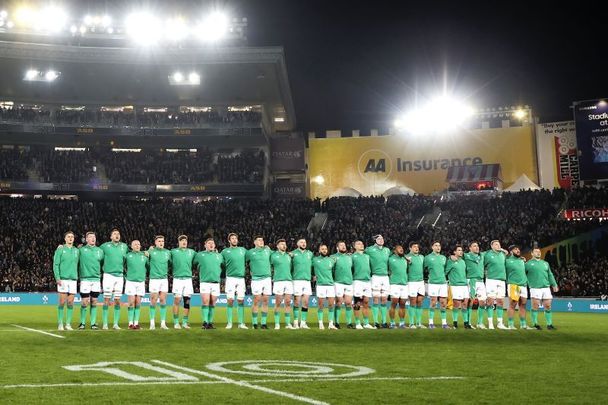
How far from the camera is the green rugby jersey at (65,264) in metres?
17.2

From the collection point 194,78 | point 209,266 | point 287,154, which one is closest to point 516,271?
point 209,266

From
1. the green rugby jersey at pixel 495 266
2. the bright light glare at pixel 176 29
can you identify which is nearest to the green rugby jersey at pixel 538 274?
the green rugby jersey at pixel 495 266

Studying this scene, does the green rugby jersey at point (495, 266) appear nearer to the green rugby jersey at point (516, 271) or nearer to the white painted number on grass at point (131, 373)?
the green rugby jersey at point (516, 271)

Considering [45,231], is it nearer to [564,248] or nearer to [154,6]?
[154,6]

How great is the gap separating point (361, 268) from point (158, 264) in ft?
17.9

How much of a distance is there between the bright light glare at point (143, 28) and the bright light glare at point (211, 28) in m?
3.00

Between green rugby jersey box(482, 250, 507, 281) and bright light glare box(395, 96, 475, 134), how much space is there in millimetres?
39923

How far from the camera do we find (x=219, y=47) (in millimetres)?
47062

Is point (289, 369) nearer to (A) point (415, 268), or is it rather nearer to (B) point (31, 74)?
(A) point (415, 268)

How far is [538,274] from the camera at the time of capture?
19.0 meters

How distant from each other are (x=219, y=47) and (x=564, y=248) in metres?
25.7

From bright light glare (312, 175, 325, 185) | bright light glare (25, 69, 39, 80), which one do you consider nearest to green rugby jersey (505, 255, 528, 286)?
bright light glare (25, 69, 39, 80)

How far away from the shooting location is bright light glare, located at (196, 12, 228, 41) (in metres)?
49.1

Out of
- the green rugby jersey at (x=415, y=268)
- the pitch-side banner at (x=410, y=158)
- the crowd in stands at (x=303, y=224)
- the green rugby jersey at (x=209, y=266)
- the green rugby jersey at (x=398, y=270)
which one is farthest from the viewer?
the pitch-side banner at (x=410, y=158)
